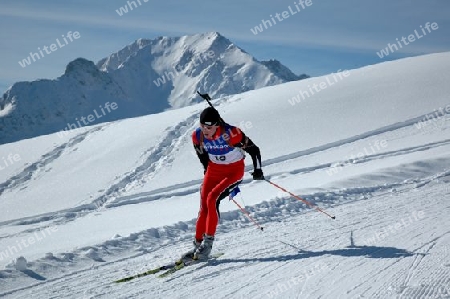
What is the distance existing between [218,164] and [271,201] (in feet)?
7.44

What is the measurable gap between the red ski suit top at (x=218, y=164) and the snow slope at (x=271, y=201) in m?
0.58

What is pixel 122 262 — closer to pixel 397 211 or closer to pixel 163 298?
pixel 163 298

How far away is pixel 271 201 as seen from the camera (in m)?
7.74

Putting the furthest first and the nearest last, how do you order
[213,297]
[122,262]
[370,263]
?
[122,262] → [370,263] → [213,297]

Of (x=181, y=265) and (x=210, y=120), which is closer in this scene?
(x=181, y=265)

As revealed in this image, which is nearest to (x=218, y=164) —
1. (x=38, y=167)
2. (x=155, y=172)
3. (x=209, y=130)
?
(x=209, y=130)

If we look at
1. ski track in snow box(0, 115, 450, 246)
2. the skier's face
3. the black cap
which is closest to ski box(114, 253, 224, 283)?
the skier's face

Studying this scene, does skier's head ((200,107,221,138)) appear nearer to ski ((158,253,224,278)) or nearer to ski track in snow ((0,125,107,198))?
ski ((158,253,224,278))

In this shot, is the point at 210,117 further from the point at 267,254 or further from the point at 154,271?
the point at 154,271

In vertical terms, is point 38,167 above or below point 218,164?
above

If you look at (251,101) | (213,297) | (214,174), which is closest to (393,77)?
(251,101)

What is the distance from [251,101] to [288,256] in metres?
17.7

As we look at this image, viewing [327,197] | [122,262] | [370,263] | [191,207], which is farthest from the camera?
[191,207]

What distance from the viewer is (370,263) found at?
4.36 metres
